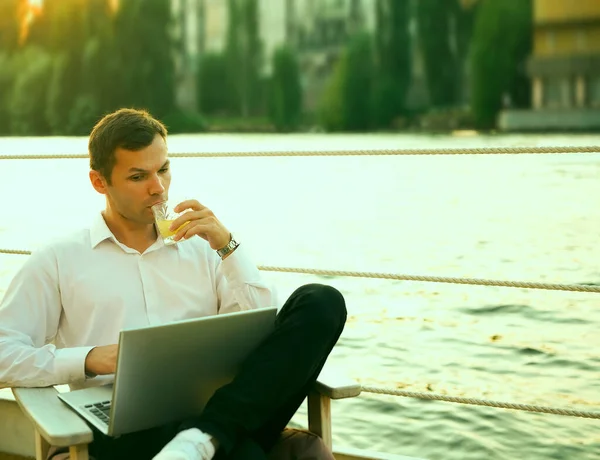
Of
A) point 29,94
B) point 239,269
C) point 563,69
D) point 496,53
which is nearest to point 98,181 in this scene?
point 239,269

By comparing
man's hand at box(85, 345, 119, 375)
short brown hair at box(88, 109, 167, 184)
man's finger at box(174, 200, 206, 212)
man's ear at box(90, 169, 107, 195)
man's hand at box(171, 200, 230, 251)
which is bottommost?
man's hand at box(85, 345, 119, 375)

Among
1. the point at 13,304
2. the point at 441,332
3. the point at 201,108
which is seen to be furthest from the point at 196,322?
the point at 201,108

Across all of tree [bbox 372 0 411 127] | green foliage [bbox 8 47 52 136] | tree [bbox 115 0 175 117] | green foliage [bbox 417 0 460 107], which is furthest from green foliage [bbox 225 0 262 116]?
green foliage [bbox 8 47 52 136]

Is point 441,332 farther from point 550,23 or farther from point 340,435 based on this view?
point 550,23

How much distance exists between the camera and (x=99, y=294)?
162cm

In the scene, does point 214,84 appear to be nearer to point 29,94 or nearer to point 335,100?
point 335,100

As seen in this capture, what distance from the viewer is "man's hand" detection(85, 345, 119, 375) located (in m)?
1.51

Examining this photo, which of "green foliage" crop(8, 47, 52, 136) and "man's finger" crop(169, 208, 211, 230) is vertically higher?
A: "green foliage" crop(8, 47, 52, 136)

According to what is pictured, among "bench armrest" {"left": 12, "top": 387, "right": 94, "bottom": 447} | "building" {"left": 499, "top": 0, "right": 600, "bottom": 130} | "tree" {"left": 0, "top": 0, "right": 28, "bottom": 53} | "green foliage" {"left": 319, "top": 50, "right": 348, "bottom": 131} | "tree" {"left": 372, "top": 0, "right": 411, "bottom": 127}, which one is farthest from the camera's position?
"building" {"left": 499, "top": 0, "right": 600, "bottom": 130}

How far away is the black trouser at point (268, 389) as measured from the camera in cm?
138

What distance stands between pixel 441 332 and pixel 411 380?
2.11m

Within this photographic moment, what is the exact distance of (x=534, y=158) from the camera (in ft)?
91.7

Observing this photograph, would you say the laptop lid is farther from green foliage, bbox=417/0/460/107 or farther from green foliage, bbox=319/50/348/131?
green foliage, bbox=319/50/348/131

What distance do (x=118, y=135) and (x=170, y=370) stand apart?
50 centimetres
